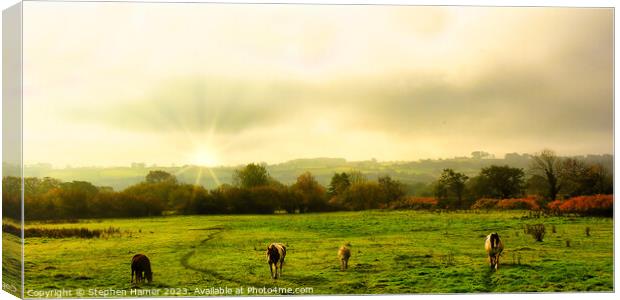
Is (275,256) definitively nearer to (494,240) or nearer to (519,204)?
(494,240)

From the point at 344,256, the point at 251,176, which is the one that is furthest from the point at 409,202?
the point at 251,176

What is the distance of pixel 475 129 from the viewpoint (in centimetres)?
1809

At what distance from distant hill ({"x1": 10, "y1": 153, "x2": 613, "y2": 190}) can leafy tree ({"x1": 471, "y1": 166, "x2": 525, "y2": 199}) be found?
147mm

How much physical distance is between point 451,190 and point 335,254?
9.05 ft

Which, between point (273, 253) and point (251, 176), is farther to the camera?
point (251, 176)

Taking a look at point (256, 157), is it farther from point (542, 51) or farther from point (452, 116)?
point (542, 51)

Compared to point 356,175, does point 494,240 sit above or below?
below

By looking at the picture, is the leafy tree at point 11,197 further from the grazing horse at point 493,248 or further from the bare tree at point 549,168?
the bare tree at point 549,168

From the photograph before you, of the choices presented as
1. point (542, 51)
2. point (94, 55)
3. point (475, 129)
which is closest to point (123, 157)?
point (94, 55)

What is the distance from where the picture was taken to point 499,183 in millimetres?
18375

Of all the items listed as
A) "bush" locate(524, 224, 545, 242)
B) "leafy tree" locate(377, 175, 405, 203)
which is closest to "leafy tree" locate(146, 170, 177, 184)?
"leafy tree" locate(377, 175, 405, 203)

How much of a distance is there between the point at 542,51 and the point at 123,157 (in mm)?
8504

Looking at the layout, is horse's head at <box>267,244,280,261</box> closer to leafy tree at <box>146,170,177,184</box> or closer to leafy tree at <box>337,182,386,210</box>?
leafy tree at <box>337,182,386,210</box>

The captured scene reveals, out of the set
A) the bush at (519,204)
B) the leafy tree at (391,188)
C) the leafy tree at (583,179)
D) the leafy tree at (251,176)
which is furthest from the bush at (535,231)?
the leafy tree at (251,176)
